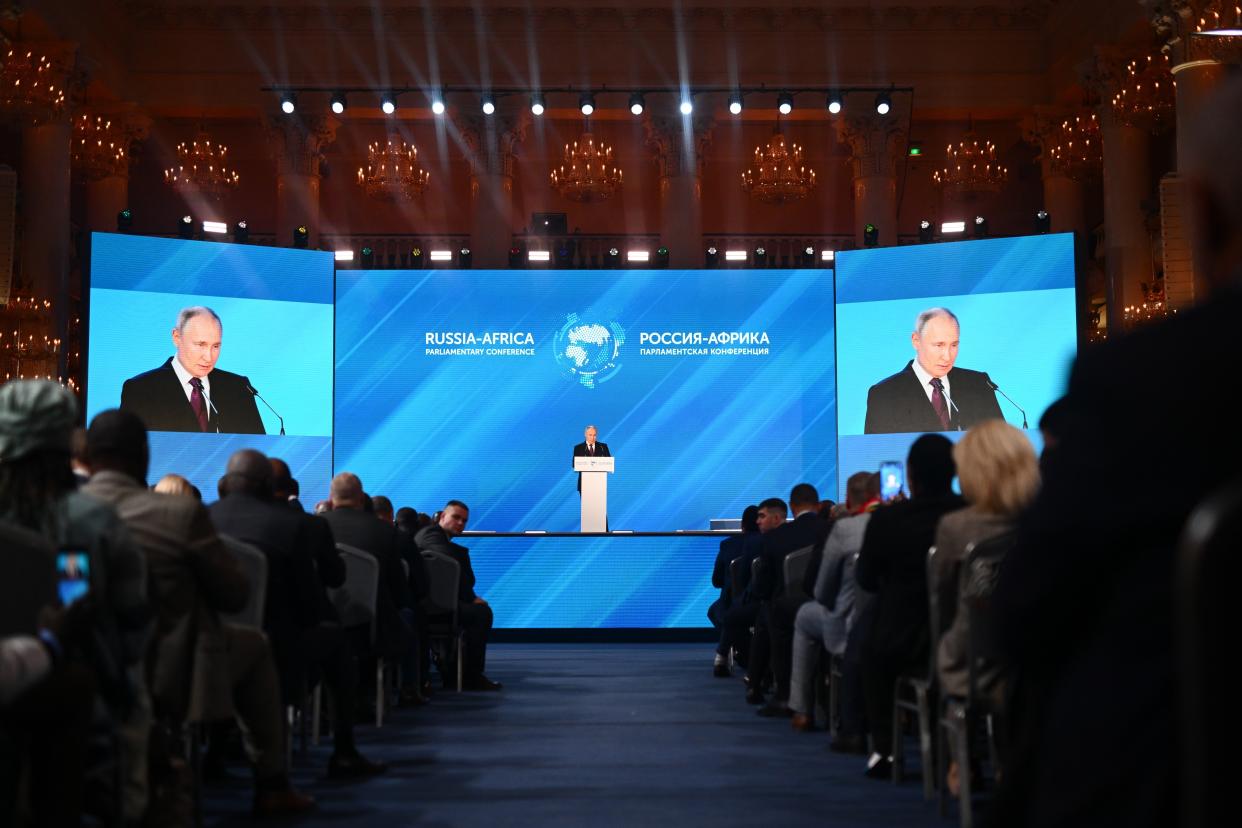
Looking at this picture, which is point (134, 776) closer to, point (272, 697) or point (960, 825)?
point (272, 697)

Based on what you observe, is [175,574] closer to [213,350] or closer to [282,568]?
[282,568]

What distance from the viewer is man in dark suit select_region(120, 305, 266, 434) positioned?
13.4 metres

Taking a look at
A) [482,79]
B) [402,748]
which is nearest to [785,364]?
[482,79]

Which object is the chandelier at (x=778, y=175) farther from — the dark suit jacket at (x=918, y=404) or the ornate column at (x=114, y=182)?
the ornate column at (x=114, y=182)

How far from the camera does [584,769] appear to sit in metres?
5.43

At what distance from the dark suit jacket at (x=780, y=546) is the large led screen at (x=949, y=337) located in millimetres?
7060

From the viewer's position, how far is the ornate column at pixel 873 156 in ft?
62.0

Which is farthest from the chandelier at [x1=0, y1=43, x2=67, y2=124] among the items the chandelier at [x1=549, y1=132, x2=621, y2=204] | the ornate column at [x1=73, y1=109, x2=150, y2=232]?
the chandelier at [x1=549, y1=132, x2=621, y2=204]

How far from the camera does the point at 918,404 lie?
14.2 meters

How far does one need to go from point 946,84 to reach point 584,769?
15179 mm

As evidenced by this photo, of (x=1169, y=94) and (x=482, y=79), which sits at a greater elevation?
(x=482, y=79)

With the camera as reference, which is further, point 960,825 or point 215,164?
point 215,164

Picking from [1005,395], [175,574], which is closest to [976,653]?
[175,574]

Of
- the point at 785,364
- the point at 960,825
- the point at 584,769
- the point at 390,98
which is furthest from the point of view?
the point at 390,98
